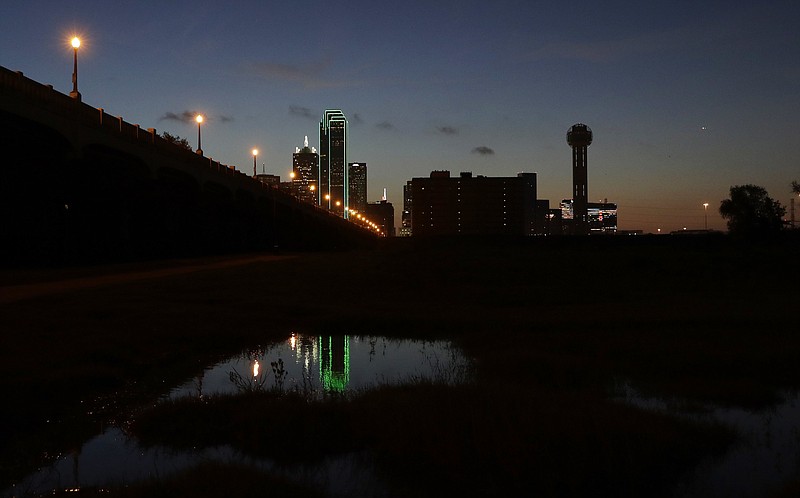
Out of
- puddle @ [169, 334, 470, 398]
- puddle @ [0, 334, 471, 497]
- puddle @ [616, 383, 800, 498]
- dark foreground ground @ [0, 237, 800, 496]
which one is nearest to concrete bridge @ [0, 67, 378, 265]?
dark foreground ground @ [0, 237, 800, 496]

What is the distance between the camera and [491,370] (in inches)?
523

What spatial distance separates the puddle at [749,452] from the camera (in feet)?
24.1

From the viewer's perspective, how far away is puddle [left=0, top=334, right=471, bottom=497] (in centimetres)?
763

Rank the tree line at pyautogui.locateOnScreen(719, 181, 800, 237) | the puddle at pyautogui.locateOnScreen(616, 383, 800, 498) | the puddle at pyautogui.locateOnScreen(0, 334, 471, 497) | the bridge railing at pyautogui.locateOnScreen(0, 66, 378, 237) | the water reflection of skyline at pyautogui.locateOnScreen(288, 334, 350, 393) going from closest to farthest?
the puddle at pyautogui.locateOnScreen(616, 383, 800, 498), the puddle at pyautogui.locateOnScreen(0, 334, 471, 497), the water reflection of skyline at pyautogui.locateOnScreen(288, 334, 350, 393), the bridge railing at pyautogui.locateOnScreen(0, 66, 378, 237), the tree line at pyautogui.locateOnScreen(719, 181, 800, 237)

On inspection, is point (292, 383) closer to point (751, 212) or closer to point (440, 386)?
point (440, 386)

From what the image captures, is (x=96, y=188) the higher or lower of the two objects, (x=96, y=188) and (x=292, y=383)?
the higher

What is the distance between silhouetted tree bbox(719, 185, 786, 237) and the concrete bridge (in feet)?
270

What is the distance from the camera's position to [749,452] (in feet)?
28.0

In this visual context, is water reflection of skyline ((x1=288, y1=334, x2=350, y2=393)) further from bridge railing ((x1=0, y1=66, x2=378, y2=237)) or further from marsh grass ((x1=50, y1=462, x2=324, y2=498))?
bridge railing ((x1=0, y1=66, x2=378, y2=237))

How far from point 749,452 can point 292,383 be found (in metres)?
8.00

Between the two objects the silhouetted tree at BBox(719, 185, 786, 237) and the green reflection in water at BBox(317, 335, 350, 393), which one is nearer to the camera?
the green reflection in water at BBox(317, 335, 350, 393)

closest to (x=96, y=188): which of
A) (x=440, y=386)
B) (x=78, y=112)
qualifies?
(x=78, y=112)

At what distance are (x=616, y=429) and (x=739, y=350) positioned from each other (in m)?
8.29

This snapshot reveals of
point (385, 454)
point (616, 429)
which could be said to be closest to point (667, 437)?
point (616, 429)
